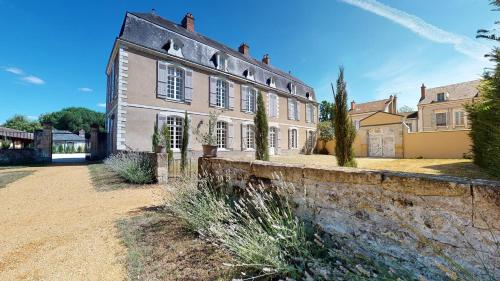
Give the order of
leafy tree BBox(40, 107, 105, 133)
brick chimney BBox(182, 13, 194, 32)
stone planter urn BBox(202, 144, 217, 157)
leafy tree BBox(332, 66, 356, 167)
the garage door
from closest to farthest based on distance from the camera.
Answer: stone planter urn BBox(202, 144, 217, 157) → leafy tree BBox(332, 66, 356, 167) → brick chimney BBox(182, 13, 194, 32) → the garage door → leafy tree BBox(40, 107, 105, 133)

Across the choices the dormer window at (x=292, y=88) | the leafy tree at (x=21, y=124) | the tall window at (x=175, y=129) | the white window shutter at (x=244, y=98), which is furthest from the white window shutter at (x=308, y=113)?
the leafy tree at (x=21, y=124)

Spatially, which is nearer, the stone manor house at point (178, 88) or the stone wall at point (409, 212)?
the stone wall at point (409, 212)

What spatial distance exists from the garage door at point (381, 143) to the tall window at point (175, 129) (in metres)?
15.3

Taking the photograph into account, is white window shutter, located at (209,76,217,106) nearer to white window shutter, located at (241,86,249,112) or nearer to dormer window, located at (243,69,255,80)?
white window shutter, located at (241,86,249,112)

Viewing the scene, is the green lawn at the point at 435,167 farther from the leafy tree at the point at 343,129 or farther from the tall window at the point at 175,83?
the tall window at the point at 175,83

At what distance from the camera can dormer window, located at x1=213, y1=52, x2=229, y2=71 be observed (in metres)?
14.9

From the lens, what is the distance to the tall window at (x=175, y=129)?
12.8 metres

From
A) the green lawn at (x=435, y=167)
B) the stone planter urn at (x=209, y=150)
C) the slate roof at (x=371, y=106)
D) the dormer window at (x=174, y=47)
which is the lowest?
the green lawn at (x=435, y=167)

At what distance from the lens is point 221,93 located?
49.9ft

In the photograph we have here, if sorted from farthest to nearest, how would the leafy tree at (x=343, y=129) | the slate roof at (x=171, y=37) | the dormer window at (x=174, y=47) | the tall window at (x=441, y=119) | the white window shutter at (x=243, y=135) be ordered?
1. the tall window at (x=441, y=119)
2. the white window shutter at (x=243, y=135)
3. the dormer window at (x=174, y=47)
4. the slate roof at (x=171, y=37)
5. the leafy tree at (x=343, y=129)

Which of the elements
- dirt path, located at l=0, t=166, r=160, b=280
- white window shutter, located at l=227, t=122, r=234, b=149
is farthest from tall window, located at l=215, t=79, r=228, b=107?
dirt path, located at l=0, t=166, r=160, b=280

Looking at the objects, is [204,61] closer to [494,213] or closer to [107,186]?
[107,186]

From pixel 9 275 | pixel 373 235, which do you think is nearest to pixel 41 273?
pixel 9 275

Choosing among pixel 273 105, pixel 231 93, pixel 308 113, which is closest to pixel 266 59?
pixel 273 105
